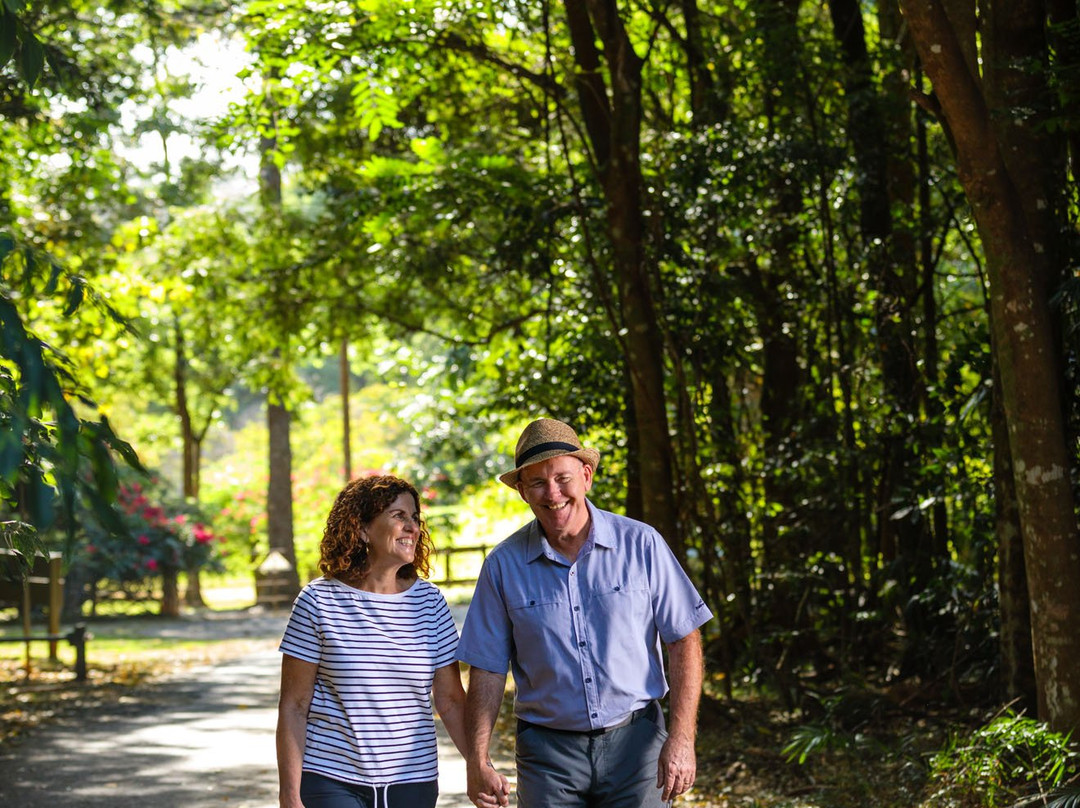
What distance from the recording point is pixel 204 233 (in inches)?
735

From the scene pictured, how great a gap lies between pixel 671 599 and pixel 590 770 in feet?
1.98

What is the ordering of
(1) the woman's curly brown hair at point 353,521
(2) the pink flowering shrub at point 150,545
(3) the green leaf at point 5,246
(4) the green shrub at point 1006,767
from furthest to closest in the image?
(2) the pink flowering shrub at point 150,545, (4) the green shrub at point 1006,767, (1) the woman's curly brown hair at point 353,521, (3) the green leaf at point 5,246

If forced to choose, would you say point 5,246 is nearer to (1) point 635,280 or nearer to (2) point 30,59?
(2) point 30,59

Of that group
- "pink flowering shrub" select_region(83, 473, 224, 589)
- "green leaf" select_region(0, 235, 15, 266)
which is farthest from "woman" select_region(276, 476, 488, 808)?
"pink flowering shrub" select_region(83, 473, 224, 589)

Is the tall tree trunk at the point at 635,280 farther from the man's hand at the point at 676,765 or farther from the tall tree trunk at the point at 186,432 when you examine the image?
the tall tree trunk at the point at 186,432

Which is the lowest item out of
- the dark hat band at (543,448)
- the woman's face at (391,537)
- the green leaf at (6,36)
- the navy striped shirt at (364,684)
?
the navy striped shirt at (364,684)

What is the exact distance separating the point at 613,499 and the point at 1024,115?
18.3 feet

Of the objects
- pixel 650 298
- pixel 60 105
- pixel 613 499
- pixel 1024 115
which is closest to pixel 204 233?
pixel 60 105

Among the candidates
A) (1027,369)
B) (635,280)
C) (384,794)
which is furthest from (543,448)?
(635,280)

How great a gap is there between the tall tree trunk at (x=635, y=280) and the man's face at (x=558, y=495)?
5437 millimetres

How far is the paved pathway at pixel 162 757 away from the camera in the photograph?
8.85 meters

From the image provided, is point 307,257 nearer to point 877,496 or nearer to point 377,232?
point 377,232

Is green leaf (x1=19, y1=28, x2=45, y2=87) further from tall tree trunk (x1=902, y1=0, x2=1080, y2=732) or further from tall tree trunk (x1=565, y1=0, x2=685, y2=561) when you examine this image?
tall tree trunk (x1=565, y1=0, x2=685, y2=561)

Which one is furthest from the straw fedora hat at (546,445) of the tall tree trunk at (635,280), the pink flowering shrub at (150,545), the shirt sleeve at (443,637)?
the pink flowering shrub at (150,545)
